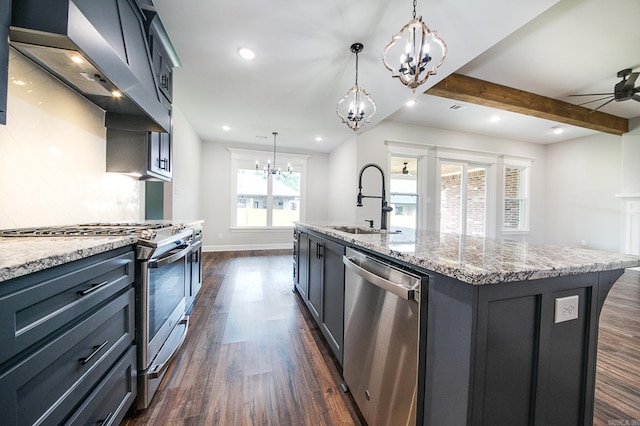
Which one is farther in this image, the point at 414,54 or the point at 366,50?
the point at 366,50

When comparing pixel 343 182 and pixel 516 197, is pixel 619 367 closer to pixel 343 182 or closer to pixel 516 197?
pixel 343 182

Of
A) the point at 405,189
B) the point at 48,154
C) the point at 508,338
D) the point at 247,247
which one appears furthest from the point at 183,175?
the point at 508,338

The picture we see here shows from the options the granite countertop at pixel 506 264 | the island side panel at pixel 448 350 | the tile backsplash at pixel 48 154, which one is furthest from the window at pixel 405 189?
the tile backsplash at pixel 48 154

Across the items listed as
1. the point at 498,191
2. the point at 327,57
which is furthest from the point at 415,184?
the point at 327,57

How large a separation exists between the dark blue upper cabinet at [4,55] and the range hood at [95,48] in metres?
0.04

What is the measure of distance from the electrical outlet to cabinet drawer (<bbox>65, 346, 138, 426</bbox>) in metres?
1.62

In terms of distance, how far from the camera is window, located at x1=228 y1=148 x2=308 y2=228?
568 cm

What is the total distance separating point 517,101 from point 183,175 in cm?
527

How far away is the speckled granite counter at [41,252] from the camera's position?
23.1 inches

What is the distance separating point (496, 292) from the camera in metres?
0.67

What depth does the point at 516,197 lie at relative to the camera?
5.76 m

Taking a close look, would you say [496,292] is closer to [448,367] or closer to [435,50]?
[448,367]

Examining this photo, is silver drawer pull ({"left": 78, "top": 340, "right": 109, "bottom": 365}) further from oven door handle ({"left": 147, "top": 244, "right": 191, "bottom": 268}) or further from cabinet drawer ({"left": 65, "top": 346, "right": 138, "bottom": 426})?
oven door handle ({"left": 147, "top": 244, "right": 191, "bottom": 268})

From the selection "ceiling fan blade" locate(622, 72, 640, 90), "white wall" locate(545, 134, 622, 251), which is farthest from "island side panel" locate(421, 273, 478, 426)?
"white wall" locate(545, 134, 622, 251)
